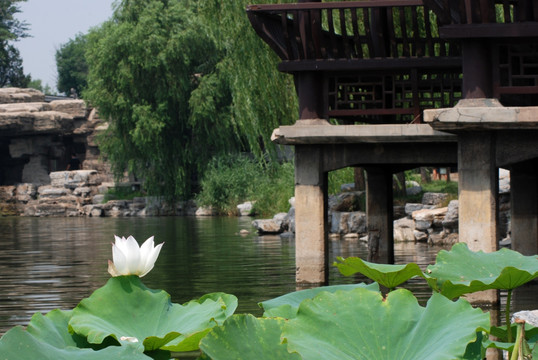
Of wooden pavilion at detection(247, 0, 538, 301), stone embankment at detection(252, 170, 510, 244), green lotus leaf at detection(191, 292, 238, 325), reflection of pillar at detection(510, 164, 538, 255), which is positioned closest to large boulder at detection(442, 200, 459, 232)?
stone embankment at detection(252, 170, 510, 244)

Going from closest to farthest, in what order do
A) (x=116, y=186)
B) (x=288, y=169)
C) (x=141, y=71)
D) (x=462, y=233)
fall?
(x=462, y=233) < (x=288, y=169) < (x=141, y=71) < (x=116, y=186)

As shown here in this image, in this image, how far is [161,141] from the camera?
117 ft

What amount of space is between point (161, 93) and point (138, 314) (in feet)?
109

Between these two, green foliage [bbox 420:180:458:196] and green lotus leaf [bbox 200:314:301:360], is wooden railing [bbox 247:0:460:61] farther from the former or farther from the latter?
green foliage [bbox 420:180:458:196]

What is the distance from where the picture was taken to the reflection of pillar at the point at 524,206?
Answer: 471 inches

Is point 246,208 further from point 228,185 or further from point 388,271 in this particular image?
point 388,271

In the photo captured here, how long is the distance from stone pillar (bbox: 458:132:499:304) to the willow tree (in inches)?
941

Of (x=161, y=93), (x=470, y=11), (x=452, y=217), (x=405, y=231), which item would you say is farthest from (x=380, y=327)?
(x=161, y=93)

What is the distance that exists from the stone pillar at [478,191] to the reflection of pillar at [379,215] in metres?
4.57

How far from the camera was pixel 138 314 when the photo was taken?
8.86 feet

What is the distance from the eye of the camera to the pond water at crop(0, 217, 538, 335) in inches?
443

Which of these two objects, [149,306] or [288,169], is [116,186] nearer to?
[288,169]

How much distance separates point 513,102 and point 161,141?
24261 mm

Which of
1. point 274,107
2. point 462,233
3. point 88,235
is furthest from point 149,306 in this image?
point 88,235
